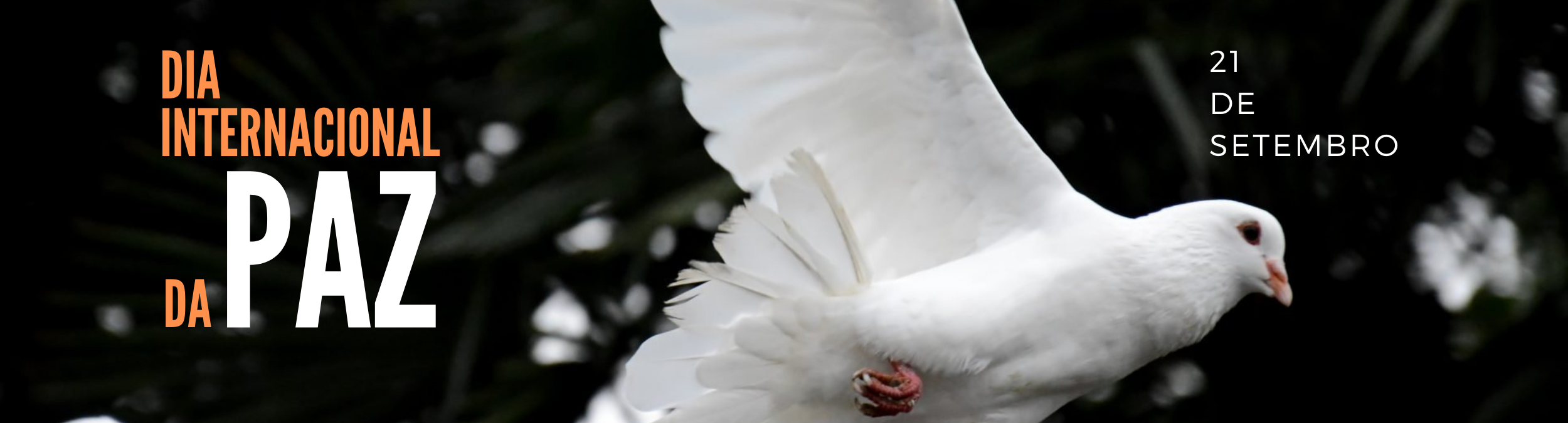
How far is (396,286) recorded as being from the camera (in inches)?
148

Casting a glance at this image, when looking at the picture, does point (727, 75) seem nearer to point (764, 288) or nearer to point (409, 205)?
point (764, 288)

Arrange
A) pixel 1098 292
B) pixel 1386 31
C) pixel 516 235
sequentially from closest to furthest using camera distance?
pixel 1098 292 → pixel 1386 31 → pixel 516 235

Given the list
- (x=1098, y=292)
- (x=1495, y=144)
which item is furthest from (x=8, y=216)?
(x=1495, y=144)

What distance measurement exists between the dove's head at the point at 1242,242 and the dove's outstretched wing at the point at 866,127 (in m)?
0.18

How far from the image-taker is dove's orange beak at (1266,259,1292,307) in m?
3.08

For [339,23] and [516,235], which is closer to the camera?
[516,235]

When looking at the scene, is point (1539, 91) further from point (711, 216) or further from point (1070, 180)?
point (711, 216)

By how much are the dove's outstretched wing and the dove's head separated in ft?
0.60

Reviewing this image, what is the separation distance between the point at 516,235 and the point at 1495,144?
78.2 inches

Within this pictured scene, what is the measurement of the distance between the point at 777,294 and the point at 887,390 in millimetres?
214

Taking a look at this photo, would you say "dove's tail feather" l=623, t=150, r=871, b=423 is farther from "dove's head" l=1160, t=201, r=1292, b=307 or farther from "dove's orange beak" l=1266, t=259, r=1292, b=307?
"dove's orange beak" l=1266, t=259, r=1292, b=307

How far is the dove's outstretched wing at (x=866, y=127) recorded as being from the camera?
10.1 ft

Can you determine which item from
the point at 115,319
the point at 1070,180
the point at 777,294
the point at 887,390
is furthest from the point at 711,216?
the point at 115,319

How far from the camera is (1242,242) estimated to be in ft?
10.00
